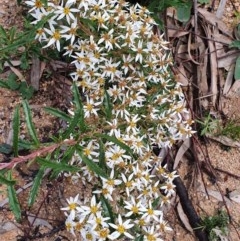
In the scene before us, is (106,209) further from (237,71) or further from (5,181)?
(237,71)

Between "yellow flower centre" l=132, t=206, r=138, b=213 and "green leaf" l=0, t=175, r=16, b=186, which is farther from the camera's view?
"yellow flower centre" l=132, t=206, r=138, b=213

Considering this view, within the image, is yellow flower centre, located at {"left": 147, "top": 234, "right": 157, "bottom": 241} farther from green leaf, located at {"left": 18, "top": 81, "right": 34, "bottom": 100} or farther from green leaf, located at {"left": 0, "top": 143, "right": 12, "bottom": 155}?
green leaf, located at {"left": 18, "top": 81, "right": 34, "bottom": 100}

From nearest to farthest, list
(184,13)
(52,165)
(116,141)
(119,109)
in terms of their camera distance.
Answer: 1. (52,165)
2. (116,141)
3. (119,109)
4. (184,13)

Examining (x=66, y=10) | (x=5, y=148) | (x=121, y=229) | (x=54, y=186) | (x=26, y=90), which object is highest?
(x=66, y=10)

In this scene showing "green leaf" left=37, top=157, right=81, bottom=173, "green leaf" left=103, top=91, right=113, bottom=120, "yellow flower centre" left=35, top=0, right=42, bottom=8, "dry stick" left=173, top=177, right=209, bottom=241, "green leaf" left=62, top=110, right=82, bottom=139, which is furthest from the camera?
"dry stick" left=173, top=177, right=209, bottom=241

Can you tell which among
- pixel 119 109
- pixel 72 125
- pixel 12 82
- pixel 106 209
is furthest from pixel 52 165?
pixel 12 82

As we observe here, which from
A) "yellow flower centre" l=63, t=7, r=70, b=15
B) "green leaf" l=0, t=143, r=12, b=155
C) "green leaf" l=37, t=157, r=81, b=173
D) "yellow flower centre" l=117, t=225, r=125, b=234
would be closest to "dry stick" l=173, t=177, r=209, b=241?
"yellow flower centre" l=117, t=225, r=125, b=234

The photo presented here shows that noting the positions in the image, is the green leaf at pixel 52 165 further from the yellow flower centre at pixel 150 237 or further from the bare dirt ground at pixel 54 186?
the bare dirt ground at pixel 54 186

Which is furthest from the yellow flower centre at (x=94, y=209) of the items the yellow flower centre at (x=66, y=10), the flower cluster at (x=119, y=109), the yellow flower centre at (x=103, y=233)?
the yellow flower centre at (x=66, y=10)
